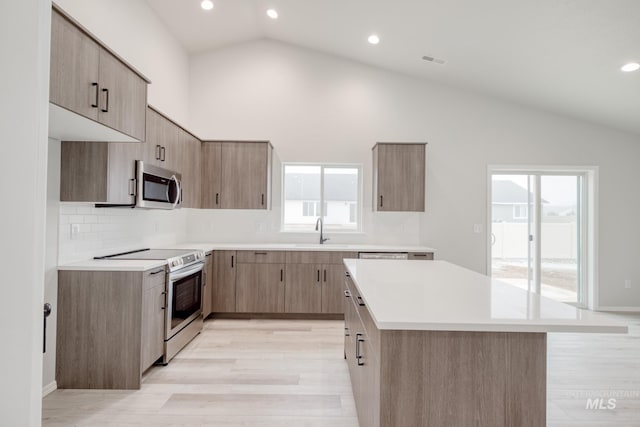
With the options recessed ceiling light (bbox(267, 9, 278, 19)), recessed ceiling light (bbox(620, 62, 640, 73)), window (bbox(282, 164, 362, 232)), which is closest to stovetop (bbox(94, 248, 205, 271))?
window (bbox(282, 164, 362, 232))

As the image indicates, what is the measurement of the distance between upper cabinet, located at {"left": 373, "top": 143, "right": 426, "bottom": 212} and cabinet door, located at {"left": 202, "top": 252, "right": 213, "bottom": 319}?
2.24 metres

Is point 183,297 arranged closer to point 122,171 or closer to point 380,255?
point 122,171

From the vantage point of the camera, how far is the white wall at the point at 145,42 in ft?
9.75

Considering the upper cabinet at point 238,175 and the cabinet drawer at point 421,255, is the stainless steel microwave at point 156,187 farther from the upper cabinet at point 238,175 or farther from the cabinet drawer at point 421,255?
the cabinet drawer at point 421,255

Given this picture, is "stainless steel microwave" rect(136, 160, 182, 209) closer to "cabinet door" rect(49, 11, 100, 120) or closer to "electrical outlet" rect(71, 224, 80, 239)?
"electrical outlet" rect(71, 224, 80, 239)

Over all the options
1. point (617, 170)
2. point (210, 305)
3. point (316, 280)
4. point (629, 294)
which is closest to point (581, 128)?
point (617, 170)

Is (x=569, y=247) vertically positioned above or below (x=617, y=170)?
below

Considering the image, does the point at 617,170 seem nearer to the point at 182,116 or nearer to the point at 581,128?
the point at 581,128

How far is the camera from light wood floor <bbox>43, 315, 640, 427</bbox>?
87.4 inches

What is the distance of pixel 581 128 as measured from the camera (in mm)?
4953

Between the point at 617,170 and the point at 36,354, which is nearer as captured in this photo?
the point at 36,354

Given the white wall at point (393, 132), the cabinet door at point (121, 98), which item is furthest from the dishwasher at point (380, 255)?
the cabinet door at point (121, 98)

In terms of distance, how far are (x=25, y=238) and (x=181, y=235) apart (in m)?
4.13

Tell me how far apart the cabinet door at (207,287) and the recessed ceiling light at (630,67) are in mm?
4812
